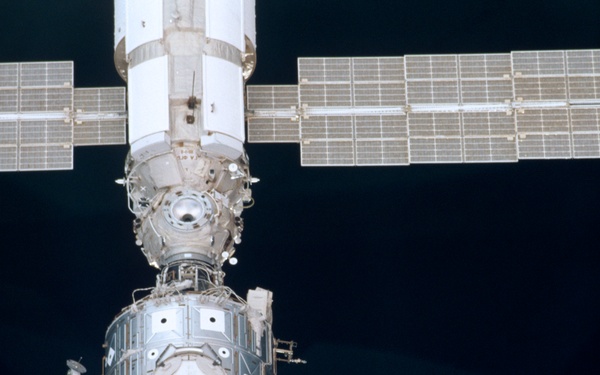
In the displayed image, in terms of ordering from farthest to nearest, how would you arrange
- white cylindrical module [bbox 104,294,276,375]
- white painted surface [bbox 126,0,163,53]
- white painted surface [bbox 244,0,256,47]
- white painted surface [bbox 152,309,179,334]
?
1. white painted surface [bbox 244,0,256,47]
2. white painted surface [bbox 126,0,163,53]
3. white painted surface [bbox 152,309,179,334]
4. white cylindrical module [bbox 104,294,276,375]

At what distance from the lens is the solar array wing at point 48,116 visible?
32781 millimetres

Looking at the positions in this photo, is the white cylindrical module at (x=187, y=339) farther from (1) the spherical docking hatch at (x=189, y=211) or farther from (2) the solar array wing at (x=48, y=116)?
(2) the solar array wing at (x=48, y=116)

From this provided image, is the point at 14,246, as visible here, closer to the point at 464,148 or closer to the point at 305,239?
the point at 305,239

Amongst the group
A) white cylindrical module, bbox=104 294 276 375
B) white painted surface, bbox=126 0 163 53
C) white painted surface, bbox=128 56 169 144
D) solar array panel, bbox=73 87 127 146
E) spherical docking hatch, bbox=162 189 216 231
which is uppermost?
white painted surface, bbox=126 0 163 53

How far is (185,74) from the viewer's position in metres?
31.2

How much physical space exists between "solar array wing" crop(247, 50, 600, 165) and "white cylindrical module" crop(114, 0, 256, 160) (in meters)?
1.66

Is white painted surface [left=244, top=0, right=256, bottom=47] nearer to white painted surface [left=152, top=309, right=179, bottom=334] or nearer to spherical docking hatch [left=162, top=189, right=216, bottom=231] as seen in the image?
spherical docking hatch [left=162, top=189, right=216, bottom=231]

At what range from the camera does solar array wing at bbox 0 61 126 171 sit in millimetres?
32781

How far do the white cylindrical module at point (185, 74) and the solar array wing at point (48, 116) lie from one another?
1.40m

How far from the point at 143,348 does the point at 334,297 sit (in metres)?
8.25

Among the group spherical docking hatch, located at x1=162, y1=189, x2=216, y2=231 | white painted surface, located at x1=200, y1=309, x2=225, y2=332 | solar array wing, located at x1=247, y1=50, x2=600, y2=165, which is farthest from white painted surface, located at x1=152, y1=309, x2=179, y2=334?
solar array wing, located at x1=247, y1=50, x2=600, y2=165

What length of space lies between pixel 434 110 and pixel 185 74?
14.3ft

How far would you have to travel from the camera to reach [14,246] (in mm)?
37281

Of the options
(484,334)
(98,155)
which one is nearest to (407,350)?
(484,334)
